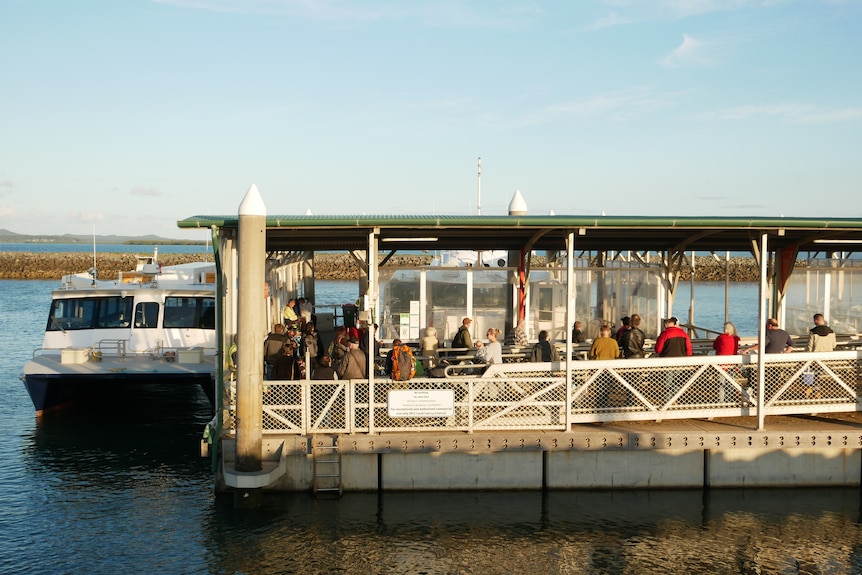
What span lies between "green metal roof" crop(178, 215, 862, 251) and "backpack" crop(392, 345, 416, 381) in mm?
1910

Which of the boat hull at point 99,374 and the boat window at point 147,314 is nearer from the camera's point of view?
the boat hull at point 99,374

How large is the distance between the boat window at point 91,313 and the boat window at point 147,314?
0.20m

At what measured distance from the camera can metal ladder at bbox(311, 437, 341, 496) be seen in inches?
495

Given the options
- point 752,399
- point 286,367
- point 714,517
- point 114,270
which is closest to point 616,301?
point 752,399

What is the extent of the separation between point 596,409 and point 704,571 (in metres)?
2.98

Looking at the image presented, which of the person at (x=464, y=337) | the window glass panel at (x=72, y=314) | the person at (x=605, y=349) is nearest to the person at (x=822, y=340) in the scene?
the person at (x=605, y=349)

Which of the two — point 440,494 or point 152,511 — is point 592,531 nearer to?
point 440,494

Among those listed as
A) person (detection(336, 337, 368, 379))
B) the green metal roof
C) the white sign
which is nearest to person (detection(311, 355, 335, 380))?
person (detection(336, 337, 368, 379))

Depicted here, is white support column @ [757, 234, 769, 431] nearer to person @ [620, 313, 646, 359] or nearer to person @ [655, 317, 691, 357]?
person @ [655, 317, 691, 357]

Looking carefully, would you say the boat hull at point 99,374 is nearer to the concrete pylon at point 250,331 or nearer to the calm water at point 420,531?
the calm water at point 420,531

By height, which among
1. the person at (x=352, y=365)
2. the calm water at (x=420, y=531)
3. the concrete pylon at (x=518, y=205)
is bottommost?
the calm water at (x=420, y=531)

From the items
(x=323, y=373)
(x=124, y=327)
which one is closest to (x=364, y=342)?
(x=323, y=373)

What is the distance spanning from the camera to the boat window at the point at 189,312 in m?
20.5

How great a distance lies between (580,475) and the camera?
13.0m
